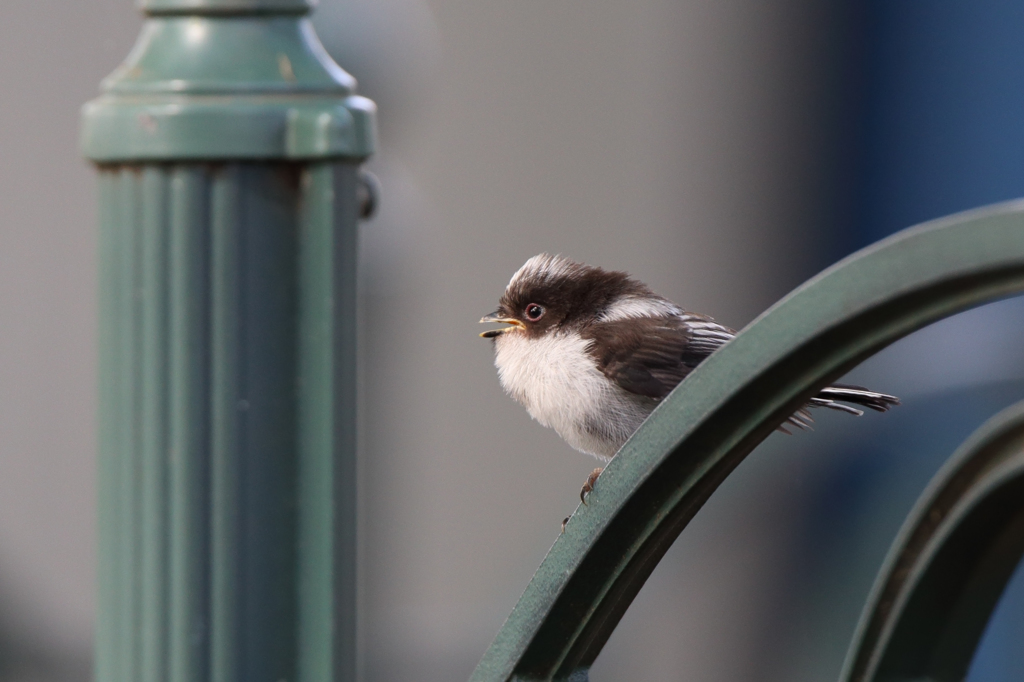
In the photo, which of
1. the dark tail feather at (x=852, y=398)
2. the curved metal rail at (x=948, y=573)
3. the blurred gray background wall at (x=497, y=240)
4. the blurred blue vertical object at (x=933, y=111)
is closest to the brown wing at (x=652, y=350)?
the dark tail feather at (x=852, y=398)

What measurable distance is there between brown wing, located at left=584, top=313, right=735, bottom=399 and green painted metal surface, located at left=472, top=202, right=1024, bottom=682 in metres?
1.04

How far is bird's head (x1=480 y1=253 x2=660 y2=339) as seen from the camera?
2881mm

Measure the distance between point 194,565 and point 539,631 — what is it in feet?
1.31

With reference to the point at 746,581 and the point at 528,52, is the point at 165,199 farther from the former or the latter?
the point at 528,52

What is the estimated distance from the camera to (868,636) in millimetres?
1573

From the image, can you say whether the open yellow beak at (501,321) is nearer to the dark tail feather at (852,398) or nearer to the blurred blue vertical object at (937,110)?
the dark tail feather at (852,398)

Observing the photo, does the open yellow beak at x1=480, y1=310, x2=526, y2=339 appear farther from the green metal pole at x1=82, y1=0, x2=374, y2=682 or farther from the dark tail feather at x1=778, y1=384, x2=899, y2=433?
the green metal pole at x1=82, y1=0, x2=374, y2=682

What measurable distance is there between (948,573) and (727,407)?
35 centimetres

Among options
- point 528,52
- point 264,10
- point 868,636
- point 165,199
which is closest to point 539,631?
point 868,636

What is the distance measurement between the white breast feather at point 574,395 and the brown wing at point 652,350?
0.03m

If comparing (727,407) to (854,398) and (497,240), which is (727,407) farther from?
(497,240)

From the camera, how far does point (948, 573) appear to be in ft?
4.93

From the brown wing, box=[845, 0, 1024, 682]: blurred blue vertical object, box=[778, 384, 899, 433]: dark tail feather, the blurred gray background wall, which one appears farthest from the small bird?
box=[845, 0, 1024, 682]: blurred blue vertical object

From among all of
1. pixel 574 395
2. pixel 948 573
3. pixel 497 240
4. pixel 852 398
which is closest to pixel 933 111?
pixel 497 240
